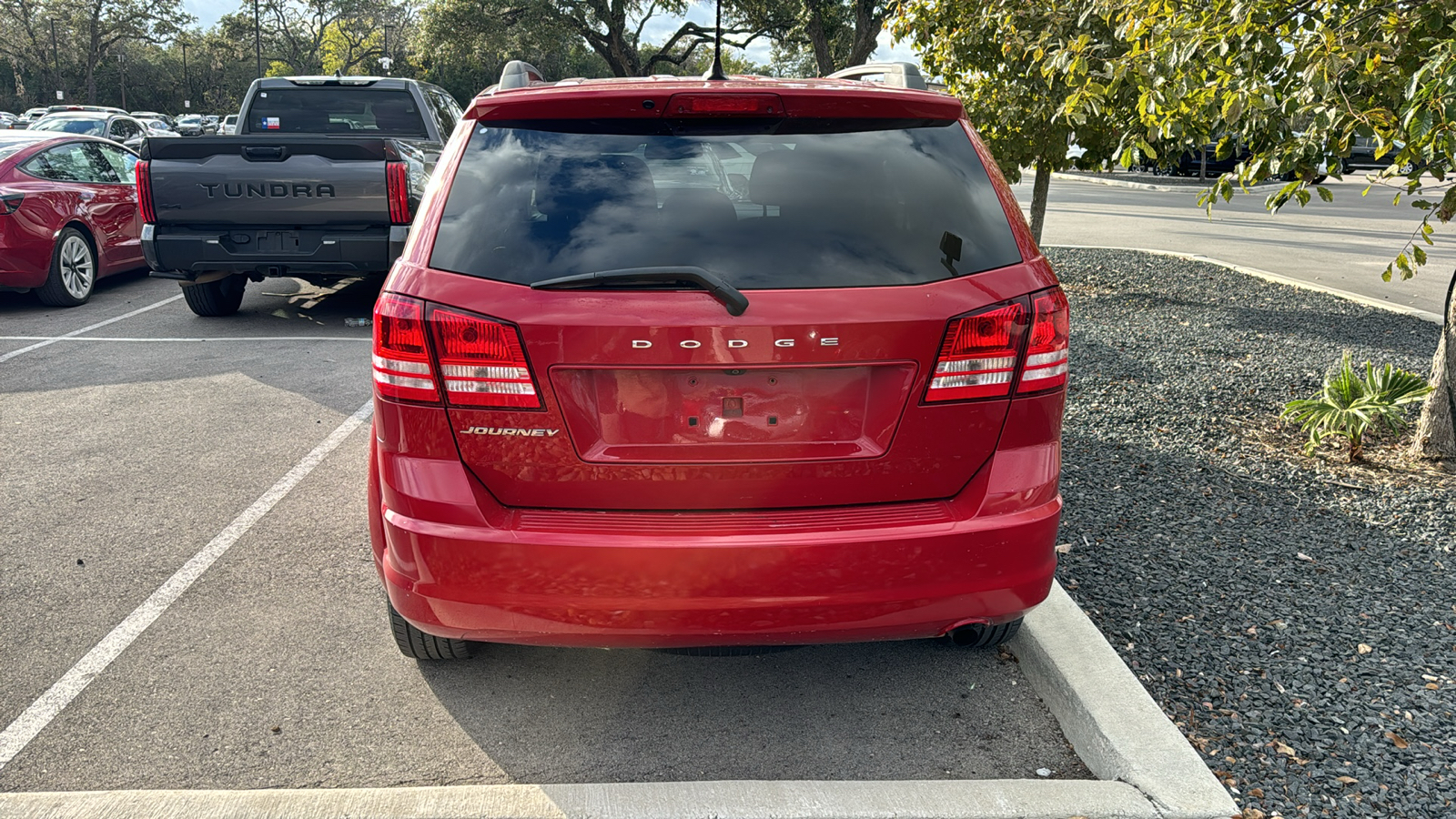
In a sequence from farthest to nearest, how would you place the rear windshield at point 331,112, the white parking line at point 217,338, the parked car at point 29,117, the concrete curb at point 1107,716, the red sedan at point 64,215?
the parked car at point 29,117
the rear windshield at point 331,112
the red sedan at point 64,215
the white parking line at point 217,338
the concrete curb at point 1107,716

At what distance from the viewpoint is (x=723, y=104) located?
8.70 ft

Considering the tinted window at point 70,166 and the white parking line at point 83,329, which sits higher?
the tinted window at point 70,166

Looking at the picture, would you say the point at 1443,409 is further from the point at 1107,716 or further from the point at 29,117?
the point at 29,117

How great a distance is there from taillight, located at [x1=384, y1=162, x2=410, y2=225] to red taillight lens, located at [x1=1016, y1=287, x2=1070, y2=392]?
623cm

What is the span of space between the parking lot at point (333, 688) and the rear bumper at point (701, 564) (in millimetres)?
463

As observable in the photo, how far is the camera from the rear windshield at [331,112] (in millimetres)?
10906

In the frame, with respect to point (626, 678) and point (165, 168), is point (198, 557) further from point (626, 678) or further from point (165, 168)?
point (165, 168)

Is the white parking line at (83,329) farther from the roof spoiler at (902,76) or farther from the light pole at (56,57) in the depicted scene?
the light pole at (56,57)

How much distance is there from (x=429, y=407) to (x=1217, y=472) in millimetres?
3884

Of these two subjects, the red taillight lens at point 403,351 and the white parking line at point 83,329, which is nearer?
the red taillight lens at point 403,351

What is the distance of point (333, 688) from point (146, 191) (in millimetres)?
6132

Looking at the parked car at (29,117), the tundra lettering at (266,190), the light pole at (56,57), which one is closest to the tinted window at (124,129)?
the parked car at (29,117)

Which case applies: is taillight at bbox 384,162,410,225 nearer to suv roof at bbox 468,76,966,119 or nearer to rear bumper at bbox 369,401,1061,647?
suv roof at bbox 468,76,966,119

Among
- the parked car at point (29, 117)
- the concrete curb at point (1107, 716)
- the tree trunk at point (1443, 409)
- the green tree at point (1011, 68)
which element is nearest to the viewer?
the concrete curb at point (1107, 716)
